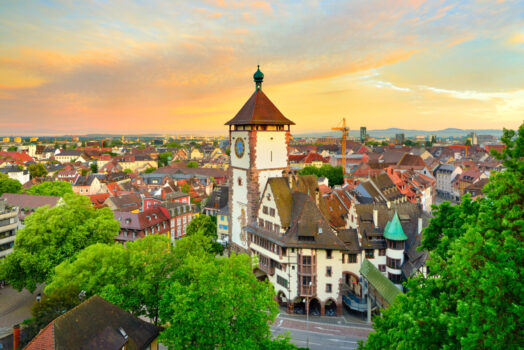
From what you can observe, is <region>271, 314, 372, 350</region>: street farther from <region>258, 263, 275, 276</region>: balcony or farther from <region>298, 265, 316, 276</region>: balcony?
<region>298, 265, 316, 276</region>: balcony

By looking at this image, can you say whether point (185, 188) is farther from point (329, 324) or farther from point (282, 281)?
point (329, 324)

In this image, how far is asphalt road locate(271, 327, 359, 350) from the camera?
34375mm

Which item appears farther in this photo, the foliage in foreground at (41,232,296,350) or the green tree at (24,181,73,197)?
the green tree at (24,181,73,197)

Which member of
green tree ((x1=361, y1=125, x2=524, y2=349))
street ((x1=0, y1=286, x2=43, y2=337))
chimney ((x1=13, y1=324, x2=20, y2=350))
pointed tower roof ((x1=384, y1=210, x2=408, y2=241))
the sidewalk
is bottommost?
street ((x1=0, y1=286, x2=43, y2=337))

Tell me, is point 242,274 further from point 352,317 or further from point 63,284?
point 352,317

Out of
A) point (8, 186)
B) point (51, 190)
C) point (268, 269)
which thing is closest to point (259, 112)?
point (268, 269)

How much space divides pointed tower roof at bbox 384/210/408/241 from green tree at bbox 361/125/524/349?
25.1 m

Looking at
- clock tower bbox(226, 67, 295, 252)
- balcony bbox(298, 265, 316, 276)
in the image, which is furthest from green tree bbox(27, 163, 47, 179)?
balcony bbox(298, 265, 316, 276)

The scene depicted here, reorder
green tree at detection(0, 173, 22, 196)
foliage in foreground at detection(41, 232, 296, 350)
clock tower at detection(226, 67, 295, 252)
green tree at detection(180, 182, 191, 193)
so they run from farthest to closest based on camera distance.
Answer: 1. green tree at detection(180, 182, 191, 193)
2. green tree at detection(0, 173, 22, 196)
3. clock tower at detection(226, 67, 295, 252)
4. foliage in foreground at detection(41, 232, 296, 350)

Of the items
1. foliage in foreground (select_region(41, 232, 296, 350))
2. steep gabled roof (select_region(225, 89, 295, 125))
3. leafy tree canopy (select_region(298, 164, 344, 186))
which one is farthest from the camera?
leafy tree canopy (select_region(298, 164, 344, 186))

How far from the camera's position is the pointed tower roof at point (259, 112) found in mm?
45281

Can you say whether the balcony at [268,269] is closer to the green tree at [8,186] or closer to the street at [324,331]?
the street at [324,331]

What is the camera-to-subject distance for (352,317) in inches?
1601

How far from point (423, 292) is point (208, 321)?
1299 cm
